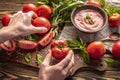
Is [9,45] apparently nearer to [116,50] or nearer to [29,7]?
[29,7]

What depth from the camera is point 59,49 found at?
1258 millimetres

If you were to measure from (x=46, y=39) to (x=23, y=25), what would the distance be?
15 cm

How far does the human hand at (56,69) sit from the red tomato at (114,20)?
14.0 inches

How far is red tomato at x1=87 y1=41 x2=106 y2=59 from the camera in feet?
4.19

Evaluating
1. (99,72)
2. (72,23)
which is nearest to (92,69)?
(99,72)

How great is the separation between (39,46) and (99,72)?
329 mm

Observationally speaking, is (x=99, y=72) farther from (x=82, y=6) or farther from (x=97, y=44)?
(x=82, y=6)

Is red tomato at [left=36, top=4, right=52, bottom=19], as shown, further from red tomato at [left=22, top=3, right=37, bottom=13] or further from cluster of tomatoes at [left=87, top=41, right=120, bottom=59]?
cluster of tomatoes at [left=87, top=41, right=120, bottom=59]

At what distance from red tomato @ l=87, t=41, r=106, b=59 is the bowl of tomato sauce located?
0.09m

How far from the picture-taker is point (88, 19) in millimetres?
1387

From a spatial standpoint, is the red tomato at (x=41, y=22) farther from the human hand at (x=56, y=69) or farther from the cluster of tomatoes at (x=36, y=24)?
the human hand at (x=56, y=69)

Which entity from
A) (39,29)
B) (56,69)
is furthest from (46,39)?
(56,69)

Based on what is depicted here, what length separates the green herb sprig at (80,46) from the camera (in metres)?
1.29

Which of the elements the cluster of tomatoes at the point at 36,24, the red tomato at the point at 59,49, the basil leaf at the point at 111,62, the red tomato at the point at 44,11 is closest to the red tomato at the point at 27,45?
the cluster of tomatoes at the point at 36,24
